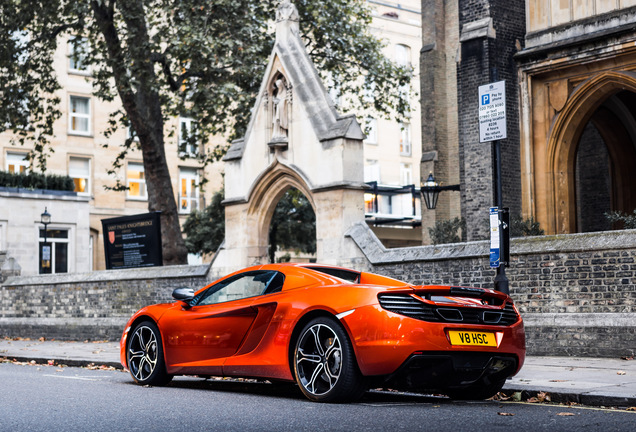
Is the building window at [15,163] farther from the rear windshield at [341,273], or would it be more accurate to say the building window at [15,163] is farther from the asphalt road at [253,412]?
the rear windshield at [341,273]

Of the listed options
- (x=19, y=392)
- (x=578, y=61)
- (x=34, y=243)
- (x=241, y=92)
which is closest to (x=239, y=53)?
(x=241, y=92)

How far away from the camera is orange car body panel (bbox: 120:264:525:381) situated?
7406mm

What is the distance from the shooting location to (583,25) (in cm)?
1795

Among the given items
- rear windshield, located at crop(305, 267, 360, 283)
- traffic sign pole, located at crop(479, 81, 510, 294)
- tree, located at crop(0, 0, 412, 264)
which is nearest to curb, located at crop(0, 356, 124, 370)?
rear windshield, located at crop(305, 267, 360, 283)

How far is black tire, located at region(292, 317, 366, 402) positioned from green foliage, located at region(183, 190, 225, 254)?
110ft

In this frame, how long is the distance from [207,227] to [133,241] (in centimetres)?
2144

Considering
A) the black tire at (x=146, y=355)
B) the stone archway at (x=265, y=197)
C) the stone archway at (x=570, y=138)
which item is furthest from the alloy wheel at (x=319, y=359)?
the stone archway at (x=570, y=138)

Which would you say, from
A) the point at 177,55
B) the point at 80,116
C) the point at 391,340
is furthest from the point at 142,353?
the point at 80,116

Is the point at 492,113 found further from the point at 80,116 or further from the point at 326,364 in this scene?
the point at 80,116

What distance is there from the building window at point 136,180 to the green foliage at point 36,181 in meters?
6.82

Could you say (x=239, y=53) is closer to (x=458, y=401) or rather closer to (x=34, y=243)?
(x=458, y=401)

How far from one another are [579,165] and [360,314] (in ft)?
51.1

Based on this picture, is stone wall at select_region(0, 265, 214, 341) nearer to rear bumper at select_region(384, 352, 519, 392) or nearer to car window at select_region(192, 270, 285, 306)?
car window at select_region(192, 270, 285, 306)

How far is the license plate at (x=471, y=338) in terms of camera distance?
24.8 feet
